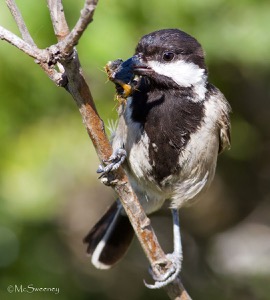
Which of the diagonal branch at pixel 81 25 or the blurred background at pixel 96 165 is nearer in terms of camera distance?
the diagonal branch at pixel 81 25

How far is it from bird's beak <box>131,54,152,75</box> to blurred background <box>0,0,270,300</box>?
0.53 meters

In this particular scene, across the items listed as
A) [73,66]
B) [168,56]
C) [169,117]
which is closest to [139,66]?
[168,56]

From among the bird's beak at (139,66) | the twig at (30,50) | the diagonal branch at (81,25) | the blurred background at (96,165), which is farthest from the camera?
the blurred background at (96,165)

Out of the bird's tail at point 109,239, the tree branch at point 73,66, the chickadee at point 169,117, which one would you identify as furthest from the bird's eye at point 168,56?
the bird's tail at point 109,239

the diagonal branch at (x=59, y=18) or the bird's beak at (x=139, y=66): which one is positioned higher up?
the diagonal branch at (x=59, y=18)

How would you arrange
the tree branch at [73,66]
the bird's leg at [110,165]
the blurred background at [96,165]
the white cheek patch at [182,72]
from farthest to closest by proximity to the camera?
the blurred background at [96,165]
the white cheek patch at [182,72]
the bird's leg at [110,165]
the tree branch at [73,66]

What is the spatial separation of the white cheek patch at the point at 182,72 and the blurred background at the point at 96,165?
544mm

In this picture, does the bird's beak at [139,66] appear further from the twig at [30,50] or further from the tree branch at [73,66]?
the twig at [30,50]

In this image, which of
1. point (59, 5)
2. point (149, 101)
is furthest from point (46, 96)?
point (59, 5)

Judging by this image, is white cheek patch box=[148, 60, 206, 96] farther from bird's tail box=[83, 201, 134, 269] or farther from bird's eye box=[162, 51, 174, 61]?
bird's tail box=[83, 201, 134, 269]

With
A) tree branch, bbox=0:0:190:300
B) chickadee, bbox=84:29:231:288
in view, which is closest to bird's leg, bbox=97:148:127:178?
tree branch, bbox=0:0:190:300

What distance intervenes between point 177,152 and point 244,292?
1804 millimetres

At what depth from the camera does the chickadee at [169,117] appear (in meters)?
3.27

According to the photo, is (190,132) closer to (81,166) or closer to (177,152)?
(177,152)
